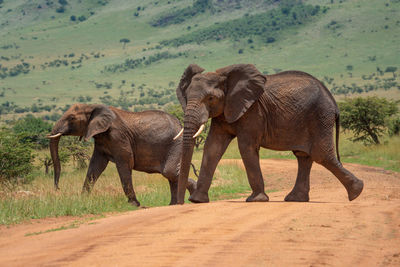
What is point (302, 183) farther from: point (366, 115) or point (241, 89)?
point (366, 115)

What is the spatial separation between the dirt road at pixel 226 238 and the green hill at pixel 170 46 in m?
65.1

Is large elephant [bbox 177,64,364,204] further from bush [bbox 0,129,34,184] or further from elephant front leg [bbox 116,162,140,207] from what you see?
bush [bbox 0,129,34,184]

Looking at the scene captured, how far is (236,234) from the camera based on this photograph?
6980 millimetres

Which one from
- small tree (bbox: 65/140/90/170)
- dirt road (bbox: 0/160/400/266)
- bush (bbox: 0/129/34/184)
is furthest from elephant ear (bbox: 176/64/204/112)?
small tree (bbox: 65/140/90/170)

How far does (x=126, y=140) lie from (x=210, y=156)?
3290 mm

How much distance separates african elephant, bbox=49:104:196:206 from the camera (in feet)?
43.7

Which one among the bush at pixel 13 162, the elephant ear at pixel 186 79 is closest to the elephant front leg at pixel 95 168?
the elephant ear at pixel 186 79

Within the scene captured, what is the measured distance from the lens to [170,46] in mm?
123812

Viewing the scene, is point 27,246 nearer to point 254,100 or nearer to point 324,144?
point 254,100

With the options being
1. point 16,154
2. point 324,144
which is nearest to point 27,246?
point 324,144

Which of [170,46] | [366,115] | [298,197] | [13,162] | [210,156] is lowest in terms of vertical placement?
[170,46]

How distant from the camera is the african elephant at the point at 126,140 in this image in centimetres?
1330

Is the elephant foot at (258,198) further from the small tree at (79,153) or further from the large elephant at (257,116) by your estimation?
the small tree at (79,153)

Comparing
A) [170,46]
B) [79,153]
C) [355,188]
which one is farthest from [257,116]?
[170,46]
